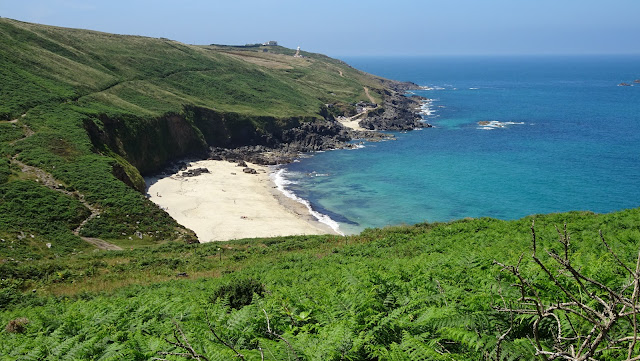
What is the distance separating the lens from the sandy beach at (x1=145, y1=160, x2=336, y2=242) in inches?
1966

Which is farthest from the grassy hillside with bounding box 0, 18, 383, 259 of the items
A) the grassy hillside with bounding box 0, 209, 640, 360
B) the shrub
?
the grassy hillside with bounding box 0, 209, 640, 360

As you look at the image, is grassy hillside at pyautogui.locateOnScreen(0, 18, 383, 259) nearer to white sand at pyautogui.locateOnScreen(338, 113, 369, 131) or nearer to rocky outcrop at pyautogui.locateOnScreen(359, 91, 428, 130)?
white sand at pyautogui.locateOnScreen(338, 113, 369, 131)

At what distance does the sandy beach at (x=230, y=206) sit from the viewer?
164ft

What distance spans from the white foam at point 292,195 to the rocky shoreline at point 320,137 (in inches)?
303

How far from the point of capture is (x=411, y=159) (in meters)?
85.1

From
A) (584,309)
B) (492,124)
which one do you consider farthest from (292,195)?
(492,124)

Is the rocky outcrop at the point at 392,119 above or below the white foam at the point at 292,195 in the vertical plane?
above

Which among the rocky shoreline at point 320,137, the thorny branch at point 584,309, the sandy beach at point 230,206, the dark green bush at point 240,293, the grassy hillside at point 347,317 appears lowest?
the sandy beach at point 230,206

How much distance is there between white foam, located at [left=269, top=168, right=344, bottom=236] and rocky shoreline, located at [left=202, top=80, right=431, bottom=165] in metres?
7.69

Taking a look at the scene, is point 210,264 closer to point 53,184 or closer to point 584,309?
point 53,184

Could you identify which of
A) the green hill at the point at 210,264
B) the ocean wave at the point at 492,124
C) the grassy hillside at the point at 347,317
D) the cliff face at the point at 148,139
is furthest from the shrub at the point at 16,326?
the ocean wave at the point at 492,124

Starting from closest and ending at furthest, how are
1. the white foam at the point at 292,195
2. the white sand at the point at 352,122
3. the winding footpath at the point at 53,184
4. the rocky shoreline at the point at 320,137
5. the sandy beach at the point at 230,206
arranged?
the winding footpath at the point at 53,184, the sandy beach at the point at 230,206, the white foam at the point at 292,195, the rocky shoreline at the point at 320,137, the white sand at the point at 352,122

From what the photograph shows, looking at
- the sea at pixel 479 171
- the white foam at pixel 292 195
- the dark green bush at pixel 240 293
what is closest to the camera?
the dark green bush at pixel 240 293

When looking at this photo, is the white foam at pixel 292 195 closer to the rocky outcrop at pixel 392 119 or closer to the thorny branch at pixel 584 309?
the thorny branch at pixel 584 309
